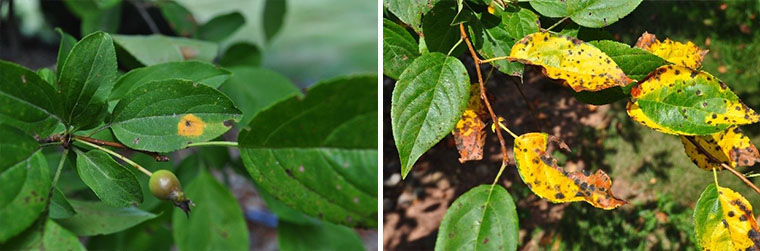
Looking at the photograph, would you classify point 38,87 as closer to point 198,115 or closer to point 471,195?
point 198,115

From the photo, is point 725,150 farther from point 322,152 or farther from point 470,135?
point 322,152

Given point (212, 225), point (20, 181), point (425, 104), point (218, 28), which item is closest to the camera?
point (20, 181)

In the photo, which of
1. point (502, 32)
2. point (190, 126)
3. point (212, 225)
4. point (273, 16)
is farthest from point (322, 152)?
point (273, 16)

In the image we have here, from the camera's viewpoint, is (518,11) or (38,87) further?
(518,11)

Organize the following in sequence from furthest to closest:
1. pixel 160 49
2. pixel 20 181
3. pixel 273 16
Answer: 1. pixel 273 16
2. pixel 160 49
3. pixel 20 181

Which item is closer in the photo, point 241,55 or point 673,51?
point 673,51

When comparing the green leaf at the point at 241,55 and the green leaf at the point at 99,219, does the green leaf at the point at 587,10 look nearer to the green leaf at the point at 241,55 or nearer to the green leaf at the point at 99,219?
the green leaf at the point at 99,219

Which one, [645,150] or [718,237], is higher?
[718,237]

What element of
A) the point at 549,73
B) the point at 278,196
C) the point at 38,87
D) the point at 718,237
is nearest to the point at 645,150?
the point at 718,237
